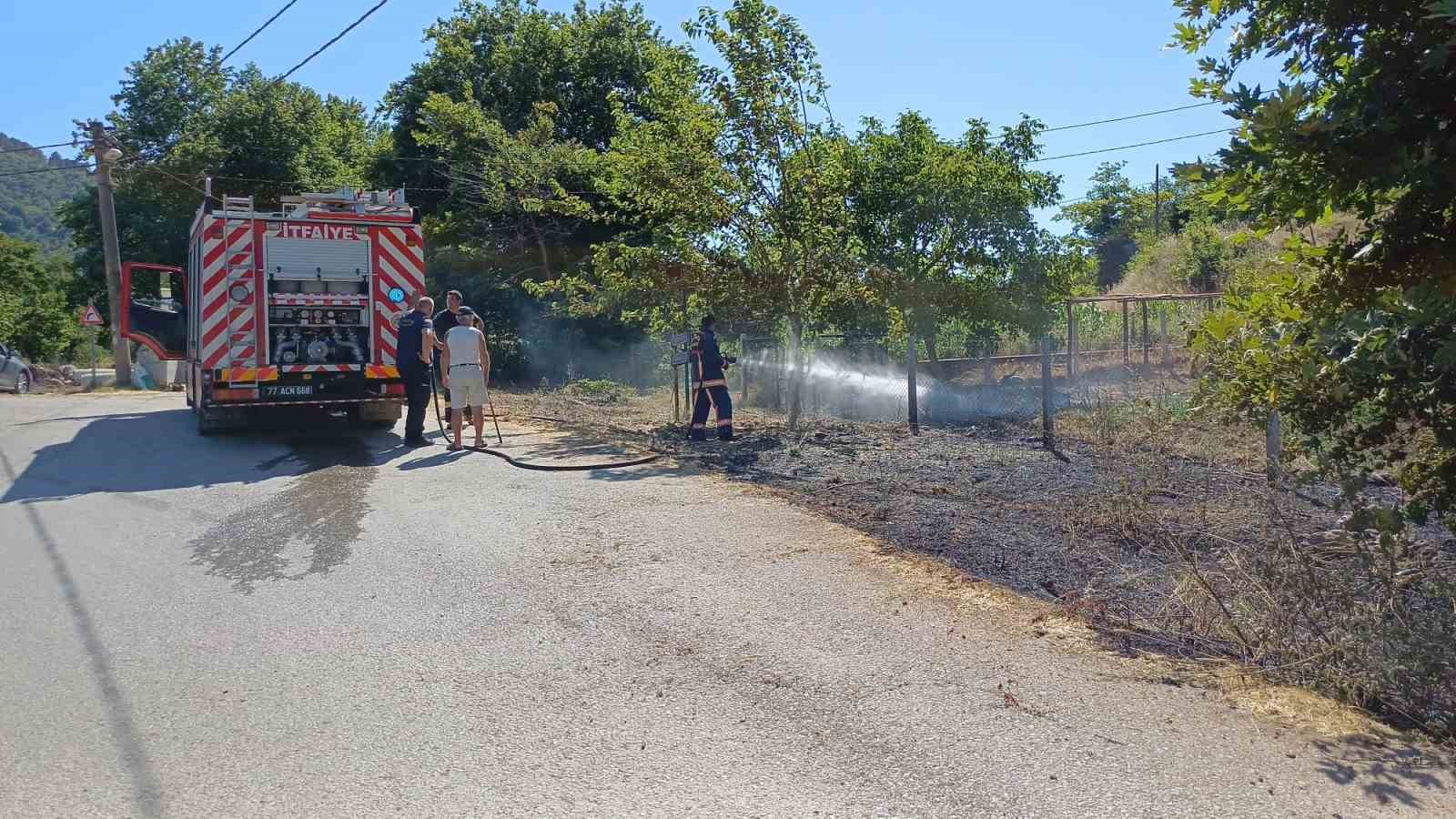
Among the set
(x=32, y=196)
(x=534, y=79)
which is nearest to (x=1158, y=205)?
(x=534, y=79)

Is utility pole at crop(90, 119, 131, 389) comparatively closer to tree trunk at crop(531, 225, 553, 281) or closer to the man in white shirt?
tree trunk at crop(531, 225, 553, 281)

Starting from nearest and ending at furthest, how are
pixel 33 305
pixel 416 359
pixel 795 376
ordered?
1. pixel 416 359
2. pixel 795 376
3. pixel 33 305

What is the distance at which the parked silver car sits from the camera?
90.5ft

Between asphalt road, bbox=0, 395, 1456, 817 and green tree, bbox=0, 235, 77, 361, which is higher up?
green tree, bbox=0, 235, 77, 361

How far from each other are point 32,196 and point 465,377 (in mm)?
194714

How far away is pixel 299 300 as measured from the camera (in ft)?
43.2

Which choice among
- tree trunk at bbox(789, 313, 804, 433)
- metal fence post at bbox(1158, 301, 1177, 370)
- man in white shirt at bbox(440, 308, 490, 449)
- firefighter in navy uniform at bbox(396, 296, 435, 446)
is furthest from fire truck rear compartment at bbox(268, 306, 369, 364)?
metal fence post at bbox(1158, 301, 1177, 370)

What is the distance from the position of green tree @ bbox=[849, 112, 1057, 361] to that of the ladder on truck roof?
10.1 metres

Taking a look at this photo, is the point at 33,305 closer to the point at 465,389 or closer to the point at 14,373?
the point at 14,373

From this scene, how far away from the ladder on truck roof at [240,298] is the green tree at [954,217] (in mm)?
10101

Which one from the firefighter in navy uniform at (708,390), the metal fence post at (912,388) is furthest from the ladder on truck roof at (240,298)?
the metal fence post at (912,388)

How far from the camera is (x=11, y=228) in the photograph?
5886 inches

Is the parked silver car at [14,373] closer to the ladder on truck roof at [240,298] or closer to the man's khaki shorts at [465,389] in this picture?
the ladder on truck roof at [240,298]

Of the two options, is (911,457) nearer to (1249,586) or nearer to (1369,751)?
(1249,586)
